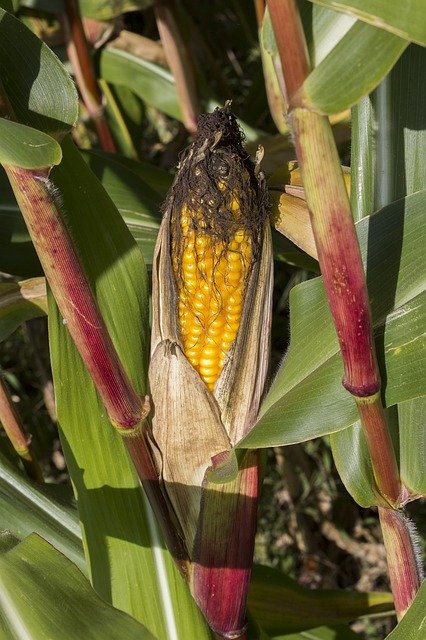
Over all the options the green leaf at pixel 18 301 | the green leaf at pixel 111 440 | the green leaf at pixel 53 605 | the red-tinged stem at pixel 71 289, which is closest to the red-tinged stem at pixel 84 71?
the green leaf at pixel 18 301

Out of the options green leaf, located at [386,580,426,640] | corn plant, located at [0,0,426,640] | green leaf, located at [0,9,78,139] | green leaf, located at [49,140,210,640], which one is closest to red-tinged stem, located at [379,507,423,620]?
corn plant, located at [0,0,426,640]

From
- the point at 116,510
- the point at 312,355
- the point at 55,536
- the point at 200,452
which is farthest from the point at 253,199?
the point at 55,536

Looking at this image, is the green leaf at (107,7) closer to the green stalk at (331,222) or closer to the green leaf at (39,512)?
the green leaf at (39,512)

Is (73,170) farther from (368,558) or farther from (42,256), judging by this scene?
(368,558)

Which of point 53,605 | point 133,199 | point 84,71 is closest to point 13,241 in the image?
point 133,199

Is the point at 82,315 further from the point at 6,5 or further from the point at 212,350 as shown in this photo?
the point at 6,5

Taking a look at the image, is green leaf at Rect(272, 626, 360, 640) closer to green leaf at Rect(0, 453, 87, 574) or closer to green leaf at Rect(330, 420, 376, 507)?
green leaf at Rect(0, 453, 87, 574)
